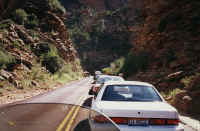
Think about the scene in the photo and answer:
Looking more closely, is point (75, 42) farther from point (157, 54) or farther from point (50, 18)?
point (157, 54)

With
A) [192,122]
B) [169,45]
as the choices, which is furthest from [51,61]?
[192,122]

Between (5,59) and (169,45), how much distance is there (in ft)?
52.6

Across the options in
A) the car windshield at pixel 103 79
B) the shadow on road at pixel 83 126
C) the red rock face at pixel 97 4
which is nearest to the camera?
the shadow on road at pixel 83 126

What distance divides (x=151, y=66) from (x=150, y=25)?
718 centimetres

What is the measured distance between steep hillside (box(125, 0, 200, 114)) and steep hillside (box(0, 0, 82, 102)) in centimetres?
1161

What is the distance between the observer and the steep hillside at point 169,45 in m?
16.4

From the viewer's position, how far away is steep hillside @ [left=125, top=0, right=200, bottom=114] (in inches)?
645

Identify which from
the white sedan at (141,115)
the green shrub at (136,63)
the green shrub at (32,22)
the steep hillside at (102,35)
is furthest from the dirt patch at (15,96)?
the steep hillside at (102,35)

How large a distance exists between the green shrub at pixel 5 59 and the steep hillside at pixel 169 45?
13148mm

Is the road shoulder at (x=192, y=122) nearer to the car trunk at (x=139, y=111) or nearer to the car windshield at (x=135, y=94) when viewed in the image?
the car windshield at (x=135, y=94)

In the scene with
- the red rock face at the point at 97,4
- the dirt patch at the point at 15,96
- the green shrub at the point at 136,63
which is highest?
the red rock face at the point at 97,4

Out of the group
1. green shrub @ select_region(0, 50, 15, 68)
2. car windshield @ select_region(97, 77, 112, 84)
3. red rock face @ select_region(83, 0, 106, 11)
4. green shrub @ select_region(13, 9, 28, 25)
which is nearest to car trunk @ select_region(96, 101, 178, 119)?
car windshield @ select_region(97, 77, 112, 84)

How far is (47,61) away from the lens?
36906mm

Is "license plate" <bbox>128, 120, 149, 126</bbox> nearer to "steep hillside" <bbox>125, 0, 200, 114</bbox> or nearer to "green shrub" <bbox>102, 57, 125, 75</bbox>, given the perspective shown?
"steep hillside" <bbox>125, 0, 200, 114</bbox>
